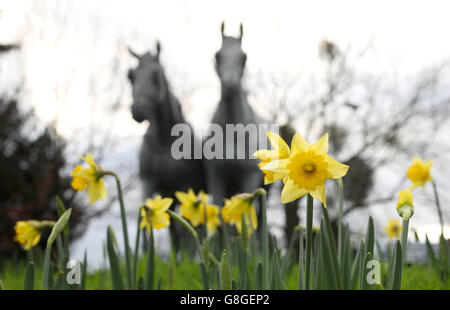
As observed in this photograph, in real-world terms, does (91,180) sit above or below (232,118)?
below

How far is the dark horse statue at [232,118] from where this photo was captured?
9.06 feet

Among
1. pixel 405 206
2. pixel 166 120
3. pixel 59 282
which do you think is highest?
pixel 166 120

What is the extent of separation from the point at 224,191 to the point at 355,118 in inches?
124

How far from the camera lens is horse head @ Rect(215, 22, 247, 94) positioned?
2.71 metres

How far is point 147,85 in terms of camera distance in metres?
3.11

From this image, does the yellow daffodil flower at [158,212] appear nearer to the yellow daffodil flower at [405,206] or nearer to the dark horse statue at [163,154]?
the yellow daffodil flower at [405,206]

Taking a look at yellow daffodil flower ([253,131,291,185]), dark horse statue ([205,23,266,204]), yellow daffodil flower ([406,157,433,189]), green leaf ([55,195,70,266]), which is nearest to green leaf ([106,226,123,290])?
green leaf ([55,195,70,266])

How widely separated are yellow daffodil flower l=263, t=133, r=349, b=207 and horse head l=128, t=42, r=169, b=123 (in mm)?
2420

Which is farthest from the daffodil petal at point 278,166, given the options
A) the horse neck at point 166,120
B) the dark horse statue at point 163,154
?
the horse neck at point 166,120

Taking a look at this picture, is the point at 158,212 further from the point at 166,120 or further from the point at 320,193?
the point at 166,120

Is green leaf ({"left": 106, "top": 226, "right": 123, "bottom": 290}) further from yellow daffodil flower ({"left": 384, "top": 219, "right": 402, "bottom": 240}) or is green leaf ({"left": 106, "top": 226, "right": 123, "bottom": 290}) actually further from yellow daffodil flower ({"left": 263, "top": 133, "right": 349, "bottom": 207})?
yellow daffodil flower ({"left": 384, "top": 219, "right": 402, "bottom": 240})

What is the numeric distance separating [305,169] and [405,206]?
0.62 ft

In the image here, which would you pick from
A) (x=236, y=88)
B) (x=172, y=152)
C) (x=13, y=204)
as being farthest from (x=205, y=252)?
(x=13, y=204)

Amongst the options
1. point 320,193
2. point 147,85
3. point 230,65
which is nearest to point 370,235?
point 320,193
